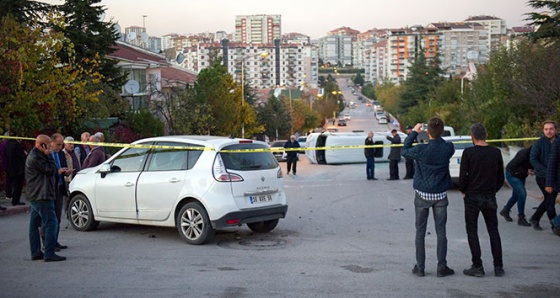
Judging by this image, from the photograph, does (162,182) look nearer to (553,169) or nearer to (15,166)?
(15,166)

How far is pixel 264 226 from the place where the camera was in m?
12.6

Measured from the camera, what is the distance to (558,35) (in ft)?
107

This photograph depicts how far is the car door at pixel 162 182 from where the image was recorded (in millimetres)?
11469

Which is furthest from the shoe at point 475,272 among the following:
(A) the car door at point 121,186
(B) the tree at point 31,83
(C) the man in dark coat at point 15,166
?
(B) the tree at point 31,83

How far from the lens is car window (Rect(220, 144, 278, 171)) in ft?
37.2

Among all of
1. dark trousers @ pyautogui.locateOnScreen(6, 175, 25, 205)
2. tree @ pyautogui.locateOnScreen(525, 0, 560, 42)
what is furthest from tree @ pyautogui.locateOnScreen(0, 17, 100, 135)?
tree @ pyautogui.locateOnScreen(525, 0, 560, 42)

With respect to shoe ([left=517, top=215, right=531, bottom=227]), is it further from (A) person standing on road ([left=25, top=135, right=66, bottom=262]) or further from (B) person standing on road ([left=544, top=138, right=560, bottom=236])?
(A) person standing on road ([left=25, top=135, right=66, bottom=262])

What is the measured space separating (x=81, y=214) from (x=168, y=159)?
7.15ft

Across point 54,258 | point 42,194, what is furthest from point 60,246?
Answer: point 42,194

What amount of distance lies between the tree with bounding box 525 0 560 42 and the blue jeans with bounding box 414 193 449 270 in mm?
26159

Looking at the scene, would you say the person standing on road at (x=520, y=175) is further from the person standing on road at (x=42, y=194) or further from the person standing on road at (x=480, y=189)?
the person standing on road at (x=42, y=194)

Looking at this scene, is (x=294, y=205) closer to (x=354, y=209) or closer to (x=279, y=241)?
(x=354, y=209)

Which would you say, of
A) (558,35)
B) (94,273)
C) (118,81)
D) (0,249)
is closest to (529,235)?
(94,273)

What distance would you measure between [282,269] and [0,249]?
4668 millimetres
